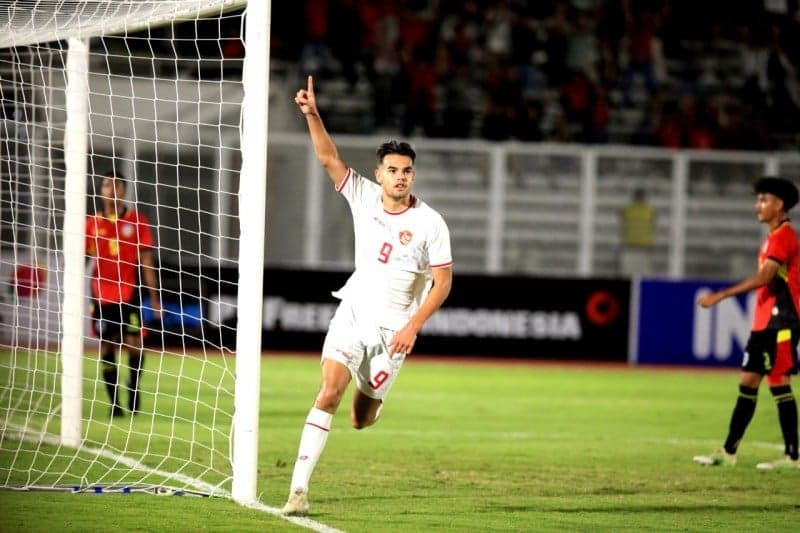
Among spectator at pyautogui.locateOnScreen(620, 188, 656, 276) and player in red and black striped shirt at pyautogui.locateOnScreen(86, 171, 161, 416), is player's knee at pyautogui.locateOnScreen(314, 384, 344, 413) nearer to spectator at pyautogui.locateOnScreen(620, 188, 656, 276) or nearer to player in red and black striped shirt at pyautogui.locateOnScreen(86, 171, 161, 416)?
player in red and black striped shirt at pyautogui.locateOnScreen(86, 171, 161, 416)

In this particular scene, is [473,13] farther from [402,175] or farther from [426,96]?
[402,175]

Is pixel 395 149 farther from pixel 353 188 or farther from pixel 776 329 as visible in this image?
pixel 776 329

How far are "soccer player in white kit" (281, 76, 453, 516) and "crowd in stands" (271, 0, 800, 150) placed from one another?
13.8 metres

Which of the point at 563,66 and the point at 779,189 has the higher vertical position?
the point at 563,66

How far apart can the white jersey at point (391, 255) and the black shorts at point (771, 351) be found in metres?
3.49

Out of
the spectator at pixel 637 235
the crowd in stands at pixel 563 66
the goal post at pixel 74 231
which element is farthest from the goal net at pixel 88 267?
the crowd in stands at pixel 563 66

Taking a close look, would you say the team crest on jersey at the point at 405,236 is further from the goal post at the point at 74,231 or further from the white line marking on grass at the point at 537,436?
the white line marking on grass at the point at 537,436

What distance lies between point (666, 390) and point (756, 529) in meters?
9.47

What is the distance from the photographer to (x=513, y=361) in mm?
19750

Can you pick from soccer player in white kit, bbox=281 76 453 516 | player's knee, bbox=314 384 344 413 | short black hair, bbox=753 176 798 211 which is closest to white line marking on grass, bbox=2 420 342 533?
soccer player in white kit, bbox=281 76 453 516

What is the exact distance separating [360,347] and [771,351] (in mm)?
3925

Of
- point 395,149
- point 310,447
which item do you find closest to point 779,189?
point 395,149

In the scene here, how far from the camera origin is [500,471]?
9.38m

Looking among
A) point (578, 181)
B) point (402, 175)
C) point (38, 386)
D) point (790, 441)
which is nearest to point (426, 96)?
point (578, 181)
